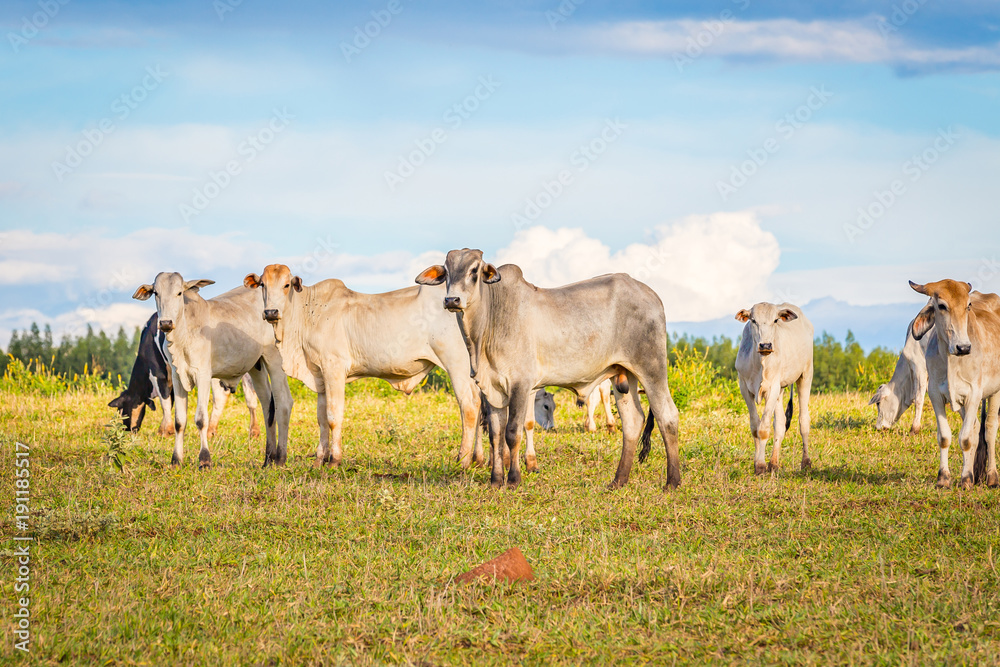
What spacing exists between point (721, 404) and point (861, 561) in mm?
11823

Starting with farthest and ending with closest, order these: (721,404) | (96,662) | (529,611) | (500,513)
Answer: (721,404)
(500,513)
(529,611)
(96,662)

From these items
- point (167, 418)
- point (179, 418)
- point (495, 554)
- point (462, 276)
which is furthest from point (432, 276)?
point (167, 418)

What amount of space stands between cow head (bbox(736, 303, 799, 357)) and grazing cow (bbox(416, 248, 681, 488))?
173 cm

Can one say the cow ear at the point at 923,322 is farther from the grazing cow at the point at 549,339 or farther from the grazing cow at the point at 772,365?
the grazing cow at the point at 549,339

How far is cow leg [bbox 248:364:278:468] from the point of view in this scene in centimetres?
1175

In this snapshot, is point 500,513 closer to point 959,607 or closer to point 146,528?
point 146,528

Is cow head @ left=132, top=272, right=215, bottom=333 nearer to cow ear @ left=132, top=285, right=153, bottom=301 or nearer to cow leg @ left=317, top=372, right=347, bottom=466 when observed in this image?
A: cow ear @ left=132, top=285, right=153, bottom=301

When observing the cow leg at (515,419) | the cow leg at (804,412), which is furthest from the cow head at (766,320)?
the cow leg at (515,419)

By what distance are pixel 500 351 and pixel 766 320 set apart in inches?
142

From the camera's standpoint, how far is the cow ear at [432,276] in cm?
938

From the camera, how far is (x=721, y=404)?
18.6 meters

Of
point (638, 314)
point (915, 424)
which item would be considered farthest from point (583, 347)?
point (915, 424)

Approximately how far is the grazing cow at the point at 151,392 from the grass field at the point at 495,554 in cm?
262

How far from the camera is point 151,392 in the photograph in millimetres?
14773
